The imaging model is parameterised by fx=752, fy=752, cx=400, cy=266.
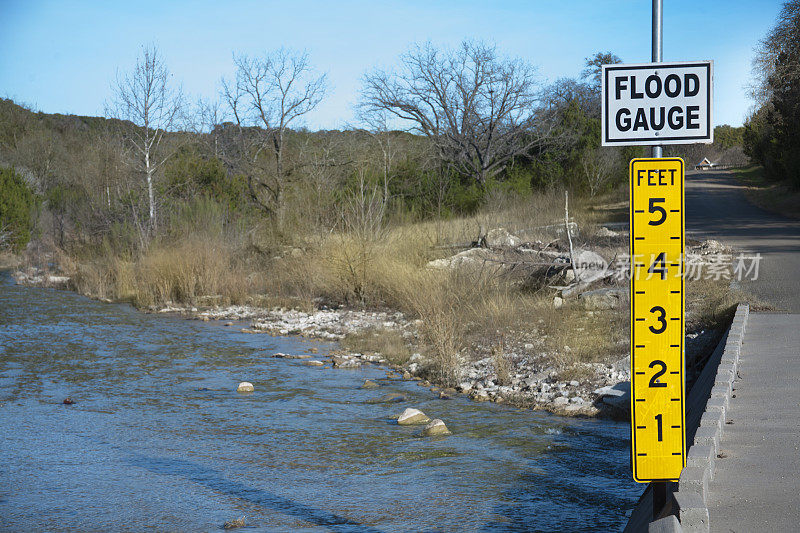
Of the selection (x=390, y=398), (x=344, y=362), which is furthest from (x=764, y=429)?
(x=344, y=362)

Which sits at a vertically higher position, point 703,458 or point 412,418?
point 703,458

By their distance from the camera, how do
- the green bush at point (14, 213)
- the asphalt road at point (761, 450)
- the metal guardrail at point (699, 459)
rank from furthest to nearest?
the green bush at point (14, 213) < the asphalt road at point (761, 450) < the metal guardrail at point (699, 459)

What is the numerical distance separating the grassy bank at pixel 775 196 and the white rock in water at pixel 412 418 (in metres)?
28.1

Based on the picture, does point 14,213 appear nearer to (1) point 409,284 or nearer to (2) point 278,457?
(1) point 409,284

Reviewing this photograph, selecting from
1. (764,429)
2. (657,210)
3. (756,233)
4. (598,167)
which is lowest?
(764,429)

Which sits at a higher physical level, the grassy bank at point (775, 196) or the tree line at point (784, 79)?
the tree line at point (784, 79)

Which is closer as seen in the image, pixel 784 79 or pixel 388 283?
pixel 388 283

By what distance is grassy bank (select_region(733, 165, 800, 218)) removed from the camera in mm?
34719

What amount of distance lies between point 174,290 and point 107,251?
4.81 meters

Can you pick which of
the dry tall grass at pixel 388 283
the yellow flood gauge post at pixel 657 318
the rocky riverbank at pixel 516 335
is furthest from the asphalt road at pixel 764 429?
the dry tall grass at pixel 388 283

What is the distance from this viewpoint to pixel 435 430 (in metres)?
8.85

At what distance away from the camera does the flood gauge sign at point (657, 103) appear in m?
4.04

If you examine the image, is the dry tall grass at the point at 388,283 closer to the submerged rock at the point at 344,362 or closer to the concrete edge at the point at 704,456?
the submerged rock at the point at 344,362

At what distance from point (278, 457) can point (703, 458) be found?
4.80 m
